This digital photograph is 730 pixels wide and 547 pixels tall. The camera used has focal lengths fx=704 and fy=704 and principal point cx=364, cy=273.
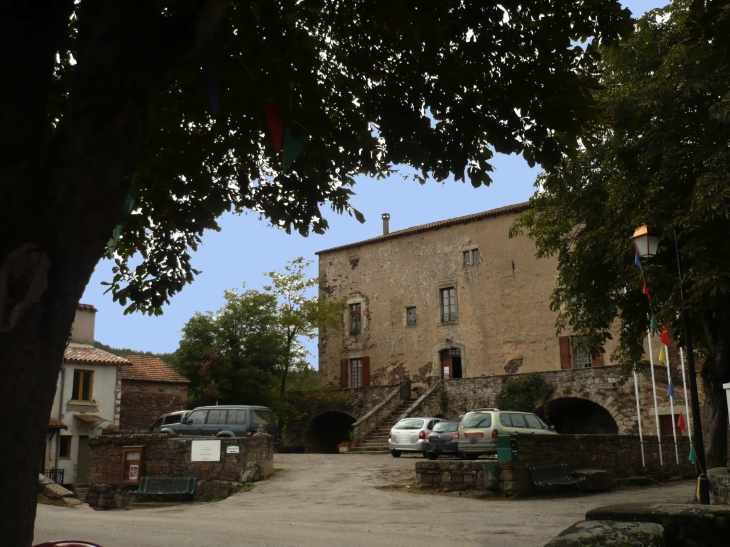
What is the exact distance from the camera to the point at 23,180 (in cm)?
343

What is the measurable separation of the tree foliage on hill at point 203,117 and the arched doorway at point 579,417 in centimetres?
2289

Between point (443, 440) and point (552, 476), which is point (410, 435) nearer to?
point (443, 440)

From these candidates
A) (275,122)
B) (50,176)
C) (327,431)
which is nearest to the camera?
(50,176)

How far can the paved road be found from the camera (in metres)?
8.76

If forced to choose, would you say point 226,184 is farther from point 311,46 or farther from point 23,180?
point 23,180

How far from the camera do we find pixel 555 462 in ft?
48.6

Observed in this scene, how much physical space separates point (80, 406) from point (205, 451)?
15.7 metres

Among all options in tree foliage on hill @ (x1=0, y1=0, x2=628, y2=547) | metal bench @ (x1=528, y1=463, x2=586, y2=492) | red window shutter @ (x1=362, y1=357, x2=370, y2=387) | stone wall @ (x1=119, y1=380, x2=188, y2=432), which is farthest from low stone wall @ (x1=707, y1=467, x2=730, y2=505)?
red window shutter @ (x1=362, y1=357, x2=370, y2=387)

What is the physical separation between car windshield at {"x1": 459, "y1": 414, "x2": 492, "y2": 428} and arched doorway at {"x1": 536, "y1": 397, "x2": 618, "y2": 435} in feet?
35.4

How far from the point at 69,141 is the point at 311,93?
318cm

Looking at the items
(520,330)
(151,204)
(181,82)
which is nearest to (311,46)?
(181,82)

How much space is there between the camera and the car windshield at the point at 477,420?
18.3 m

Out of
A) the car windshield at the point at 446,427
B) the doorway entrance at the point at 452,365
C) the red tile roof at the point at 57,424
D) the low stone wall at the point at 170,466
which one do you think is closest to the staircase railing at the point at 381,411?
the doorway entrance at the point at 452,365

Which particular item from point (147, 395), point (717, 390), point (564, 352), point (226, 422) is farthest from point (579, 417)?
point (147, 395)
